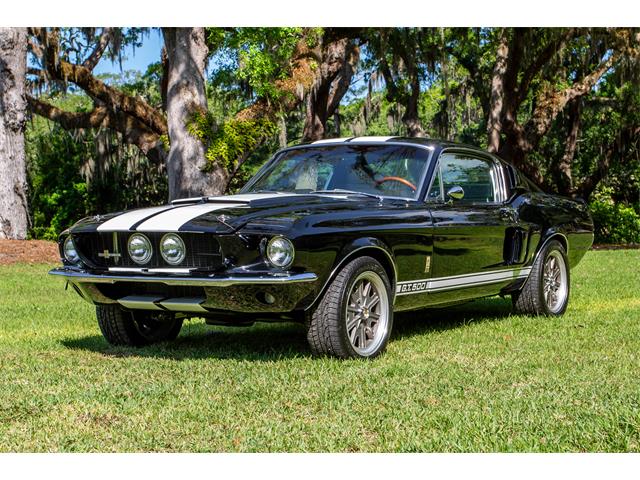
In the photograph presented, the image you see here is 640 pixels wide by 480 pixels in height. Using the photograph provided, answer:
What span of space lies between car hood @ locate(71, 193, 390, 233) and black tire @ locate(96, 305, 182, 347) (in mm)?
783

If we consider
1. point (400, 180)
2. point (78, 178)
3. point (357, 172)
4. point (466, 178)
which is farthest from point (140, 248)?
point (78, 178)

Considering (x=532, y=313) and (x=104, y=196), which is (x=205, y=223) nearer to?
(x=532, y=313)

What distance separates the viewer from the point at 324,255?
238 inches

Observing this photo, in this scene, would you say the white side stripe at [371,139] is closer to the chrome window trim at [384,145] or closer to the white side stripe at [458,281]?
the chrome window trim at [384,145]

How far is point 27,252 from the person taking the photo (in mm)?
18672

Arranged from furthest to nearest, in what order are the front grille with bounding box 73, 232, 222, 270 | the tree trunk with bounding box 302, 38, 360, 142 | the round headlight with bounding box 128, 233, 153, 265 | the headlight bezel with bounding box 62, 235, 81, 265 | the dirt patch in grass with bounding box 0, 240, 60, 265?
the tree trunk with bounding box 302, 38, 360, 142
the dirt patch in grass with bounding box 0, 240, 60, 265
the headlight bezel with bounding box 62, 235, 81, 265
the round headlight with bounding box 128, 233, 153, 265
the front grille with bounding box 73, 232, 222, 270

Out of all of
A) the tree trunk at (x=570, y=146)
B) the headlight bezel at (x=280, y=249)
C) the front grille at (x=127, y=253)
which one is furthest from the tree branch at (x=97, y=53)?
the headlight bezel at (x=280, y=249)

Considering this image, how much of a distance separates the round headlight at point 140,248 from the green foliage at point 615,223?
2455cm

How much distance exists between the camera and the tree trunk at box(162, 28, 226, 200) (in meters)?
18.3

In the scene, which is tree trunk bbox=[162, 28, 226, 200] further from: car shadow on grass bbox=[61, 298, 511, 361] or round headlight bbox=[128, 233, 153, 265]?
round headlight bbox=[128, 233, 153, 265]

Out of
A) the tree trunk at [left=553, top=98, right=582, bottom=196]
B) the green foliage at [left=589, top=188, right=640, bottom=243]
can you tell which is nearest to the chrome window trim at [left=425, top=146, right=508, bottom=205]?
the tree trunk at [left=553, top=98, right=582, bottom=196]

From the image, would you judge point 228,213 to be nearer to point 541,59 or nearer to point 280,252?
point 280,252

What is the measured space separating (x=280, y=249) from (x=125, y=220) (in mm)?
1311

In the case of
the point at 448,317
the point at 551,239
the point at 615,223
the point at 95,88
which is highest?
the point at 95,88
